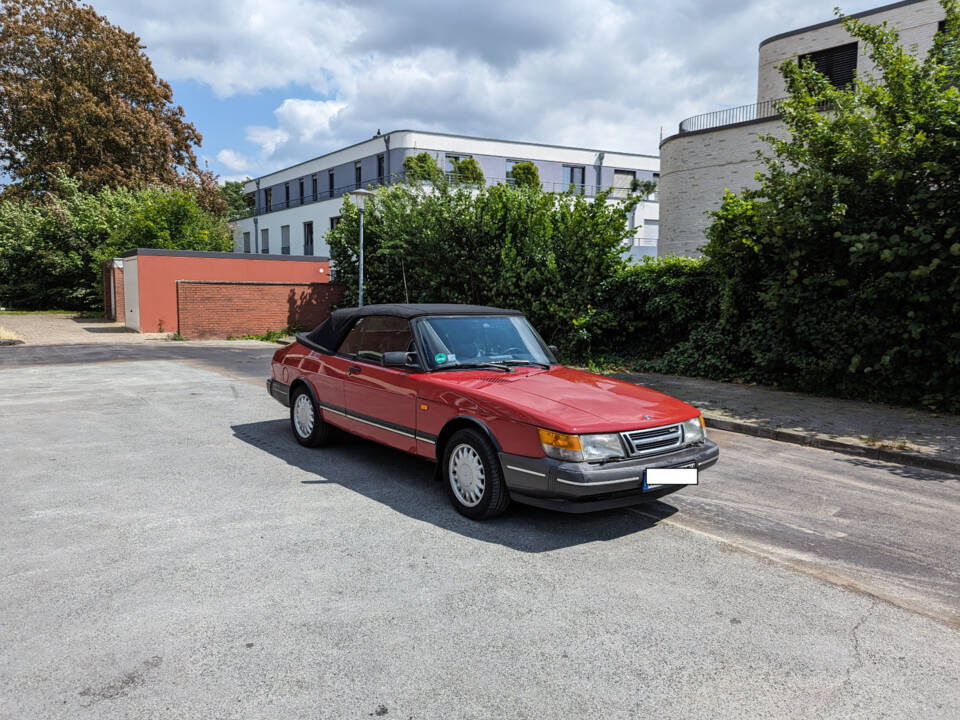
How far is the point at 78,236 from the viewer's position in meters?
34.5

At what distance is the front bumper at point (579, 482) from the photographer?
4.32m

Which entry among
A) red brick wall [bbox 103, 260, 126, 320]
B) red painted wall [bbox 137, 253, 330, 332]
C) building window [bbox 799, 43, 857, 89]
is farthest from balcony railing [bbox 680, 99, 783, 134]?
red brick wall [bbox 103, 260, 126, 320]

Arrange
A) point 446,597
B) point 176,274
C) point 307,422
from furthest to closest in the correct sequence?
point 176,274 → point 307,422 → point 446,597

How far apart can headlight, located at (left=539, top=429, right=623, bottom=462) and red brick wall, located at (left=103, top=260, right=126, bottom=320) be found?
2718 cm

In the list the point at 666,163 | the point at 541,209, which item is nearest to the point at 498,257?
the point at 541,209

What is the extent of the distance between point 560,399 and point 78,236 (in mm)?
A: 36709

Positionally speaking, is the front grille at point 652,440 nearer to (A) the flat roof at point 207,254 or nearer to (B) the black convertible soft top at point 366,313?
(B) the black convertible soft top at point 366,313

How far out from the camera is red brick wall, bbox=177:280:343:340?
23.2 m

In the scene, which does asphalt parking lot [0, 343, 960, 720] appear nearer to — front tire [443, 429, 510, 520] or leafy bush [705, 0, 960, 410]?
front tire [443, 429, 510, 520]

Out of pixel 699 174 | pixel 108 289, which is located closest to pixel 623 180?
pixel 699 174

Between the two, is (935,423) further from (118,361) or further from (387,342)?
(118,361)

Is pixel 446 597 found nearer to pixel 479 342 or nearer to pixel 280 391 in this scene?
pixel 479 342

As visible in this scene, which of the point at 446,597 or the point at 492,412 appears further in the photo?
the point at 492,412

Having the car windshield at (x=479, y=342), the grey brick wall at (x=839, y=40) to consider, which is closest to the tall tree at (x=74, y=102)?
the grey brick wall at (x=839, y=40)
